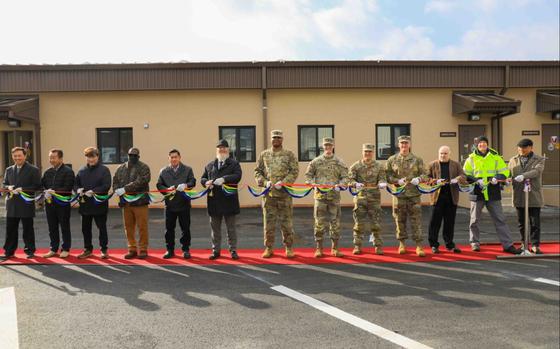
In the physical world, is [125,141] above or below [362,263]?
above

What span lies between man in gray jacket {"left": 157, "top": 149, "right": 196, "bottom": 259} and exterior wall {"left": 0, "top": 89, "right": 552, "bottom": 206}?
705 centimetres

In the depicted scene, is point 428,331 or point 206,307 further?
point 206,307

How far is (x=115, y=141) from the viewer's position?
47.8ft

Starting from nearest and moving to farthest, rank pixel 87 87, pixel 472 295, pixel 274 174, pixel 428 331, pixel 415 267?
pixel 428 331 → pixel 472 295 → pixel 415 267 → pixel 274 174 → pixel 87 87

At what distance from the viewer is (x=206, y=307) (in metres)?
4.98

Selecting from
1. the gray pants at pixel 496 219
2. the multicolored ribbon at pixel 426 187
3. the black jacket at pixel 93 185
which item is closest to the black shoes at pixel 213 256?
the black jacket at pixel 93 185

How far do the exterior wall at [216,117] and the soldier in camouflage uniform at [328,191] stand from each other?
278 inches

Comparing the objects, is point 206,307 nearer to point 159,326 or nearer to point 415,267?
point 159,326

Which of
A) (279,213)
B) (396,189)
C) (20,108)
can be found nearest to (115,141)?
(20,108)

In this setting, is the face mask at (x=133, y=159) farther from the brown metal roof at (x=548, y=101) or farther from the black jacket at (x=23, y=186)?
the brown metal roof at (x=548, y=101)

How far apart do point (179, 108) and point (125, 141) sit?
7.15 ft

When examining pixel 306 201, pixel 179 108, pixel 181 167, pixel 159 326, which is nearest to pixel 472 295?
pixel 159 326

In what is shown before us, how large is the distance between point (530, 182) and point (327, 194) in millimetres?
3580

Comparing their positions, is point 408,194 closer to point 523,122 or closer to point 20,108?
point 523,122
